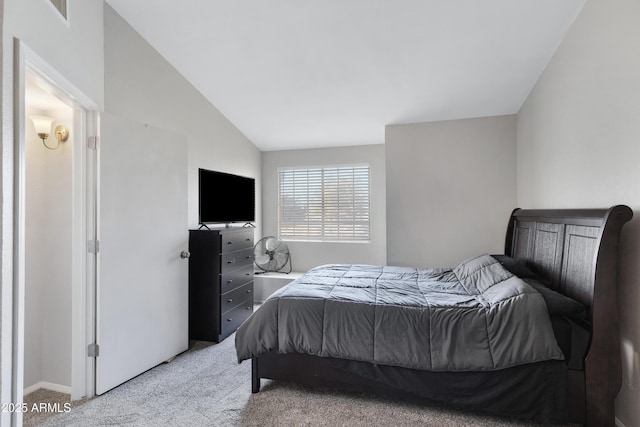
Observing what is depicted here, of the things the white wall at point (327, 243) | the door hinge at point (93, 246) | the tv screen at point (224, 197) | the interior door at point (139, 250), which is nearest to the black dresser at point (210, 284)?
the interior door at point (139, 250)

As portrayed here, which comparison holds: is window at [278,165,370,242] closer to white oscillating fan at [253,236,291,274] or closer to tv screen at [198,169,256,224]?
white oscillating fan at [253,236,291,274]

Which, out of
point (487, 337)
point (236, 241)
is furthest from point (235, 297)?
point (487, 337)

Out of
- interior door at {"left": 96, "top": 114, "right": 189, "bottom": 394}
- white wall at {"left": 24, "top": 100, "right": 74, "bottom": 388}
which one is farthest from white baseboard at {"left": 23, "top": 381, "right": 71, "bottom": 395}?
interior door at {"left": 96, "top": 114, "right": 189, "bottom": 394}

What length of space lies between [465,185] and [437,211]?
0.46m

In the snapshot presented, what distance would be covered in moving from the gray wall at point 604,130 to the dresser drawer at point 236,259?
3.06m

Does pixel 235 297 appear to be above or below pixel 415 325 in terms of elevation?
below

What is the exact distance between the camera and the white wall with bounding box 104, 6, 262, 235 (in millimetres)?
2518

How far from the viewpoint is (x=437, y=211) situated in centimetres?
388

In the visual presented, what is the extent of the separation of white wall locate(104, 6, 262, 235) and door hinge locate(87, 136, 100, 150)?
35 centimetres

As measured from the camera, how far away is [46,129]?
2.26 m

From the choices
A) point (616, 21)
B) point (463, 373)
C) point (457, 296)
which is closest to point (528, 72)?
point (616, 21)

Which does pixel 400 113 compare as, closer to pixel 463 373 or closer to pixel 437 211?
pixel 437 211

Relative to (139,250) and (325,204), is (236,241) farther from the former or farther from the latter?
(325,204)

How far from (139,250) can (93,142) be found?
0.88 metres
